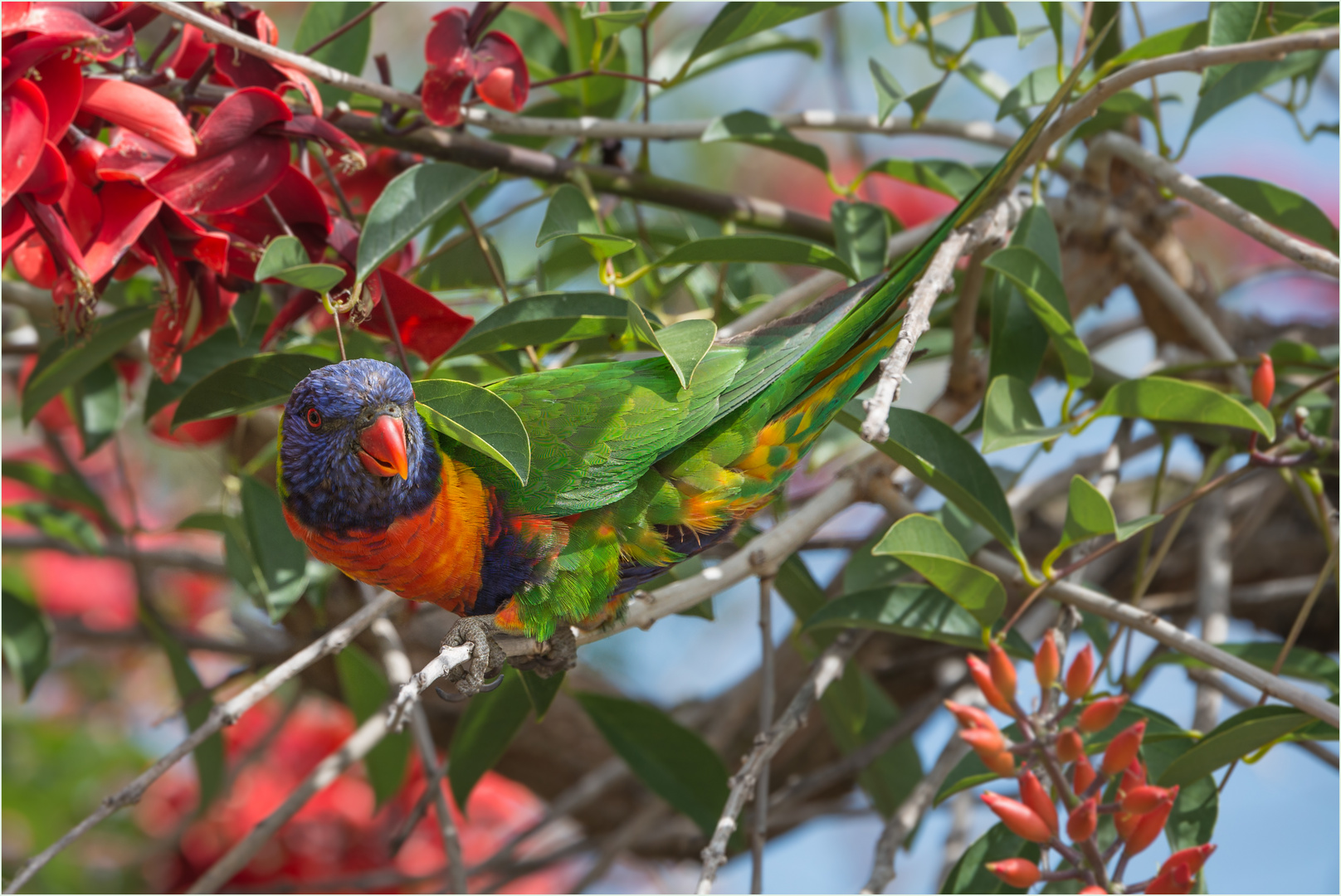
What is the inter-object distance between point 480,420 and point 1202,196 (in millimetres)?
936

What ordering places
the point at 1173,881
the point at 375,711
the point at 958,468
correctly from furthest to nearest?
the point at 375,711
the point at 958,468
the point at 1173,881

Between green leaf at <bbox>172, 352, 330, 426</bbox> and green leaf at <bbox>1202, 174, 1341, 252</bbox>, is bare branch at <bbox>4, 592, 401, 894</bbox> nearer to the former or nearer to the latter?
green leaf at <bbox>172, 352, 330, 426</bbox>

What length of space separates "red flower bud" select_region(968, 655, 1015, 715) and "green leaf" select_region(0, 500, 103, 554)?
5.05 feet

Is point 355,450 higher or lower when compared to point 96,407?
higher

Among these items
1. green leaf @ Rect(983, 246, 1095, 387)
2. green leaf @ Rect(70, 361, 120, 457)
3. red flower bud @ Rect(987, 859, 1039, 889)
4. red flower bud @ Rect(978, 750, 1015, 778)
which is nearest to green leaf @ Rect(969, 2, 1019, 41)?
green leaf @ Rect(983, 246, 1095, 387)

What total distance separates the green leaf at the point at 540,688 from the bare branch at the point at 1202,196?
3.31 ft

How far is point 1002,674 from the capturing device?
110 cm

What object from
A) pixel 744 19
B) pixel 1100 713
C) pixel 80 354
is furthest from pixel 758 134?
pixel 80 354

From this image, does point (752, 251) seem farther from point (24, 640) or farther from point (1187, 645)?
point (24, 640)

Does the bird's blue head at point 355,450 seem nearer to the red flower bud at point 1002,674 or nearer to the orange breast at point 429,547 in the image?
the orange breast at point 429,547

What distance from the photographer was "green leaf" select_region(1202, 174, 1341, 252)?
139 cm

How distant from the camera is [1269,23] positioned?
4.58ft

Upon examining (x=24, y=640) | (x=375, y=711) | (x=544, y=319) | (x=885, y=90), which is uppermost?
(x=885, y=90)

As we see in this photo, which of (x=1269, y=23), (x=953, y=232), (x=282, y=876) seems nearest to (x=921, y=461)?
(x=953, y=232)
